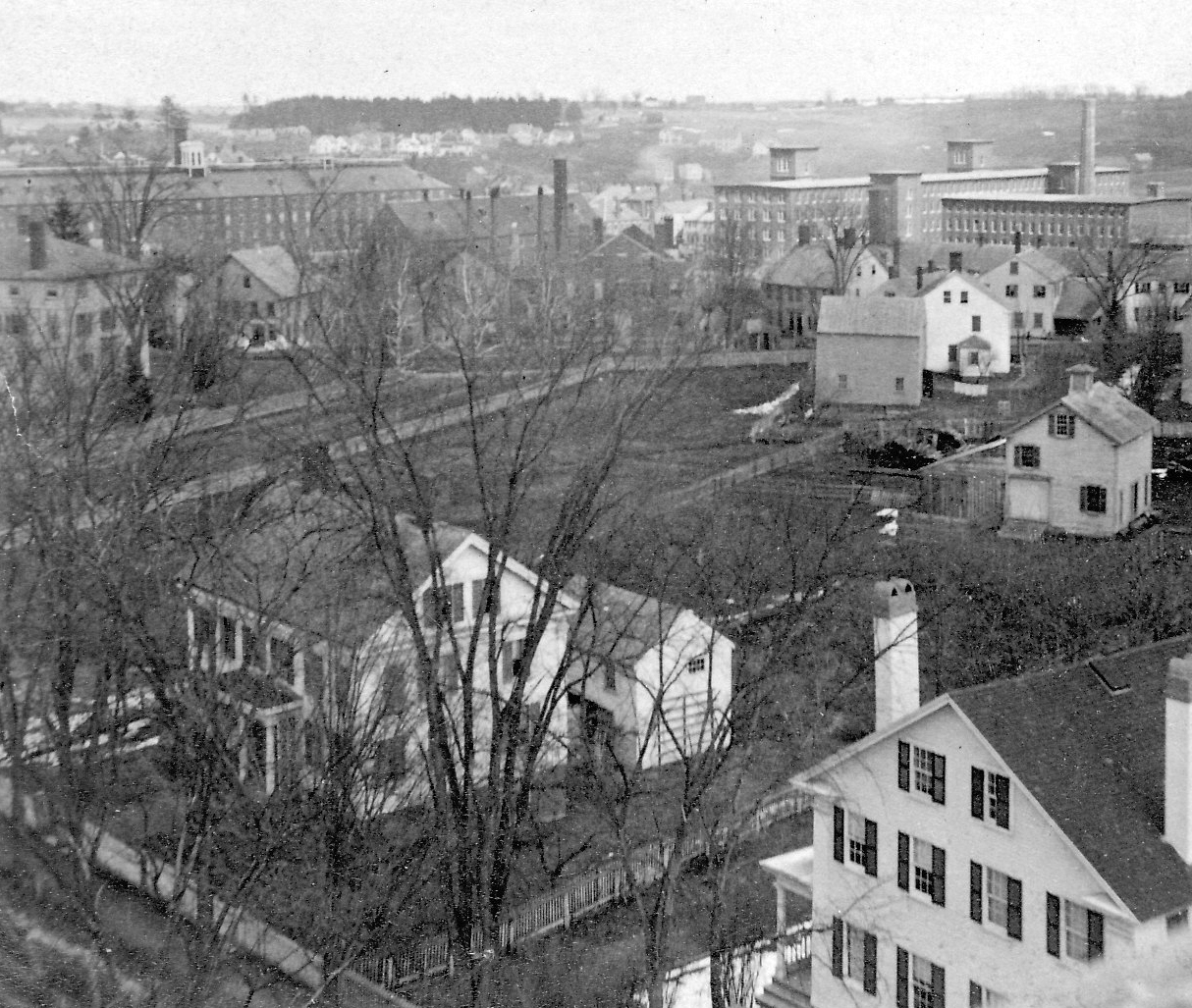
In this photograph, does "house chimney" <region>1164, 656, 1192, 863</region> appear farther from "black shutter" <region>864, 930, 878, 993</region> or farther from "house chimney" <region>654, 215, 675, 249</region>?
"house chimney" <region>654, 215, 675, 249</region>

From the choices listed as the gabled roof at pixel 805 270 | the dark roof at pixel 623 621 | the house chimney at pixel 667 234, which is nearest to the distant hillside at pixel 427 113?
the house chimney at pixel 667 234

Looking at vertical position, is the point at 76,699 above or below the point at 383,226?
below

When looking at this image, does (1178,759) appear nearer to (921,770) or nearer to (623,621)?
(921,770)

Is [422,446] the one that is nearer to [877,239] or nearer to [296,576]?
[296,576]

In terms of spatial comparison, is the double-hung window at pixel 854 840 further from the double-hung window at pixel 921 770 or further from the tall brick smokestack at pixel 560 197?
the tall brick smokestack at pixel 560 197

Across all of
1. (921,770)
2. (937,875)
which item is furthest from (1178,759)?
(937,875)

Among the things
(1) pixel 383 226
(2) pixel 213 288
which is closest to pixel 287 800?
(2) pixel 213 288
